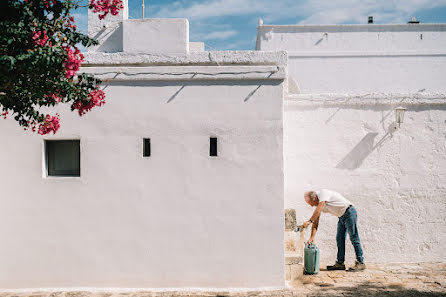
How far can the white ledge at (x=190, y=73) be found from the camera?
654 centimetres

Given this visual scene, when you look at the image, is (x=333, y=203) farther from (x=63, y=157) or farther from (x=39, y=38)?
(x=39, y=38)

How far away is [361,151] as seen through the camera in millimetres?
7816

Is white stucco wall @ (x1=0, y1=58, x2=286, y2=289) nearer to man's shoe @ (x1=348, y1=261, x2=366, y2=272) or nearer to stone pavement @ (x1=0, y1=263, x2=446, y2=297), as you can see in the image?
stone pavement @ (x1=0, y1=263, x2=446, y2=297)

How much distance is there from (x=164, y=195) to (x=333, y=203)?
264 centimetres

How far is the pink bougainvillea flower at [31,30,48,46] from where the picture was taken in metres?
4.30

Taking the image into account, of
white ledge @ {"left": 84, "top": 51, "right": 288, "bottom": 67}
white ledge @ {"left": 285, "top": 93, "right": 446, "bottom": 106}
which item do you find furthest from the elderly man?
white ledge @ {"left": 84, "top": 51, "right": 288, "bottom": 67}

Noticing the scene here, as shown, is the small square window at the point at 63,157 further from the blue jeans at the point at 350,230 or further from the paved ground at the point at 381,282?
the blue jeans at the point at 350,230

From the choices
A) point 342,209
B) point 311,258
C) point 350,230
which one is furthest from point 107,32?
point 350,230

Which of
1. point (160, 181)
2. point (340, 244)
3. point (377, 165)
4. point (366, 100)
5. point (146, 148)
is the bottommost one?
point (340, 244)

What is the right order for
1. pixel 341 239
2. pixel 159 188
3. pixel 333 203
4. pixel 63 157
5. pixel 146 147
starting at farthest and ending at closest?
pixel 341 239 → pixel 333 203 → pixel 63 157 → pixel 146 147 → pixel 159 188

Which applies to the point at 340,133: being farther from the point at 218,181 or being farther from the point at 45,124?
the point at 45,124

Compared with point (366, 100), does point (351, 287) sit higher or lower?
lower

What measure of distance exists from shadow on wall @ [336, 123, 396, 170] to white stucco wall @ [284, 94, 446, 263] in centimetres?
2

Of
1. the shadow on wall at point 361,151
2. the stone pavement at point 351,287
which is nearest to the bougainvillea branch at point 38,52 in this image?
the stone pavement at point 351,287
